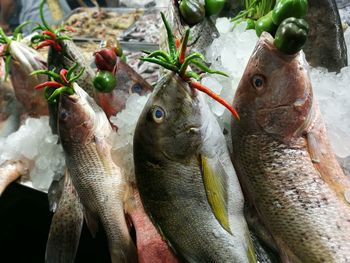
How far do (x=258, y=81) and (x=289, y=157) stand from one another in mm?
270

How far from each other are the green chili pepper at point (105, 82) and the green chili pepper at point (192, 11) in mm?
443

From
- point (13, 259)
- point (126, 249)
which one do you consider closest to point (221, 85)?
point (126, 249)

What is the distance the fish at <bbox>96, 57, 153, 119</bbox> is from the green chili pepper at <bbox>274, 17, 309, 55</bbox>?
0.91 metres

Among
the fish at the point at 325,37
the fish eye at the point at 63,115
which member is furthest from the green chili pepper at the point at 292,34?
the fish eye at the point at 63,115

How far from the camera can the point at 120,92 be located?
1910 millimetres

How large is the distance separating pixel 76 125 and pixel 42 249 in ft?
4.33

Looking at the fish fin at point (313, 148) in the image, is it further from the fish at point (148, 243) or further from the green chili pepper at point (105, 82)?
the green chili pepper at point (105, 82)

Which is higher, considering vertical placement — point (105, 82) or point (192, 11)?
point (192, 11)

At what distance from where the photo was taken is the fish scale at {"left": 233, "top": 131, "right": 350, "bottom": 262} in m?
1.17

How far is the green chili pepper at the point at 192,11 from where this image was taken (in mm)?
1719

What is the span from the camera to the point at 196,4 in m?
1.75

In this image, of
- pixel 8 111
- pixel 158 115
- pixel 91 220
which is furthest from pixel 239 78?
pixel 8 111

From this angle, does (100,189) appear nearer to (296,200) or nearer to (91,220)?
(91,220)

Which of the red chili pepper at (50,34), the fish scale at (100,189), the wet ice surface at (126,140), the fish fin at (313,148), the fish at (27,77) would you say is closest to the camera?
the fish fin at (313,148)
